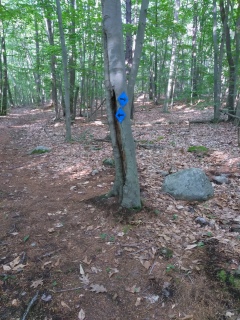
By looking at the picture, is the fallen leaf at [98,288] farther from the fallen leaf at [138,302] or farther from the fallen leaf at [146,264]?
the fallen leaf at [146,264]

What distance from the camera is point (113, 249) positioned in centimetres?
342

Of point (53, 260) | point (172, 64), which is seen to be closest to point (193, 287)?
point (53, 260)

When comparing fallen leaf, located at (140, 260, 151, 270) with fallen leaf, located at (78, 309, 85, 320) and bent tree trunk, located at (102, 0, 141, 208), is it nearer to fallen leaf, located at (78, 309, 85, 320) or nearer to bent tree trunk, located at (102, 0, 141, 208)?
fallen leaf, located at (78, 309, 85, 320)

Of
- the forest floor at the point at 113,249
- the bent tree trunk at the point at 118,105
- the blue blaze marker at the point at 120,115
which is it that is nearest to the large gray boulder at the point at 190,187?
the forest floor at the point at 113,249

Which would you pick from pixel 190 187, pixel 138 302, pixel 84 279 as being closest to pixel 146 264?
pixel 138 302

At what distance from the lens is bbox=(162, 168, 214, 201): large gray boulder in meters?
4.62

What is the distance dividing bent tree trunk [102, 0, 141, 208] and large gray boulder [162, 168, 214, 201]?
1036 millimetres

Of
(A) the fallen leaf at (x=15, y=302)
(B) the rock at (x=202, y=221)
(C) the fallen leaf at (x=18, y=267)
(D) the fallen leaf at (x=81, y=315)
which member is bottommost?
(D) the fallen leaf at (x=81, y=315)

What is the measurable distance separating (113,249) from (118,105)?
7.41 ft

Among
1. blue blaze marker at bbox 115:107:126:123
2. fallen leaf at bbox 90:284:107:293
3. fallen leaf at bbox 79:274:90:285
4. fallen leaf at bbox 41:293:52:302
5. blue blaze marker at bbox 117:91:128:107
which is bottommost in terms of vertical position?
fallen leaf at bbox 41:293:52:302

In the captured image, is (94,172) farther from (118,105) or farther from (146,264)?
(146,264)

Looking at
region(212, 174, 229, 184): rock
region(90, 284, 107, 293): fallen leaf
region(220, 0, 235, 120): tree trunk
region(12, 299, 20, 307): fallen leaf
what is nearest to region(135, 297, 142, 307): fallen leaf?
region(90, 284, 107, 293): fallen leaf

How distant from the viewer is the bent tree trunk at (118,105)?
135 inches

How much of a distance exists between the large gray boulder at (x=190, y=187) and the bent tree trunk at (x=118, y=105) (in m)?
1.04
